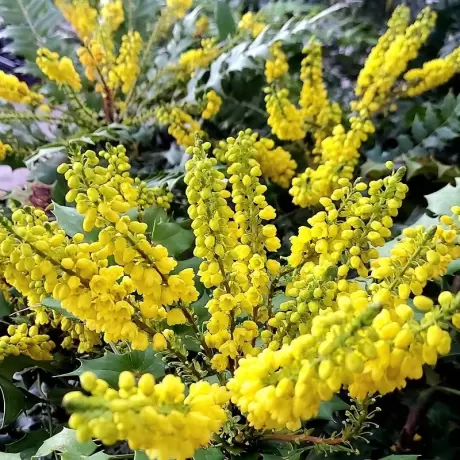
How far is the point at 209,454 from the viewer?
0.49m

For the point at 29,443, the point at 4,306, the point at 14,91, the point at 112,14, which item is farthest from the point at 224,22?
the point at 29,443

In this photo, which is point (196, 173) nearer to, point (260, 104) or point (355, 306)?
point (355, 306)

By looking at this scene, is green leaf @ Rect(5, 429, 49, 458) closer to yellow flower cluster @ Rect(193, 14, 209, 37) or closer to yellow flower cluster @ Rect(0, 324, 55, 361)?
yellow flower cluster @ Rect(0, 324, 55, 361)

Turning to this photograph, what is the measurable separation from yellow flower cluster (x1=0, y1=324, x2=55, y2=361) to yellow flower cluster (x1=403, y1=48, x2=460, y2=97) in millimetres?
683

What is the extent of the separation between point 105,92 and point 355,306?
0.76m

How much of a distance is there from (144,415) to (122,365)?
0.24 meters

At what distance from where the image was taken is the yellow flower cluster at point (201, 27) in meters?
1.19

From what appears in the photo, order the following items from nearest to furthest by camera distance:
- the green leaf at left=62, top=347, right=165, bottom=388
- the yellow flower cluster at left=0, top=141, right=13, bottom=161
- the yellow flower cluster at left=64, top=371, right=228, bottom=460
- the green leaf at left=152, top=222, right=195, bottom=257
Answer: the yellow flower cluster at left=64, top=371, right=228, bottom=460 → the green leaf at left=62, top=347, right=165, bottom=388 → the green leaf at left=152, top=222, right=195, bottom=257 → the yellow flower cluster at left=0, top=141, right=13, bottom=161

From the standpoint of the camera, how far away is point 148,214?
0.67 m

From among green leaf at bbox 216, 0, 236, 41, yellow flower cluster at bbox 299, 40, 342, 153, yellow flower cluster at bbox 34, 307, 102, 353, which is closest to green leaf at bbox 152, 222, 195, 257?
yellow flower cluster at bbox 34, 307, 102, 353

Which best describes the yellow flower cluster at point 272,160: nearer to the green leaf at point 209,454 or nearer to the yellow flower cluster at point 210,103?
the yellow flower cluster at point 210,103

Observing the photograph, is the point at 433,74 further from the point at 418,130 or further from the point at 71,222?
the point at 71,222

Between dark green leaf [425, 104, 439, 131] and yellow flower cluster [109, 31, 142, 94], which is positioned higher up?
yellow flower cluster [109, 31, 142, 94]

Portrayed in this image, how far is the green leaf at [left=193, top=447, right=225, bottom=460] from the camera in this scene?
19.0 inches
